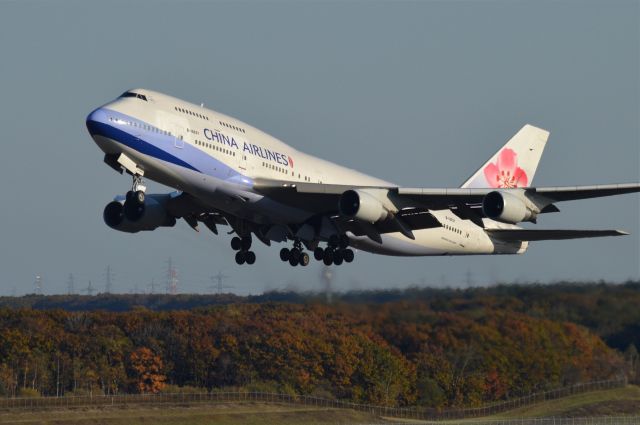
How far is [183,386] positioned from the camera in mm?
→ 83000

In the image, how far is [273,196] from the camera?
48438 mm

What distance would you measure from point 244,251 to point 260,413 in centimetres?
1938

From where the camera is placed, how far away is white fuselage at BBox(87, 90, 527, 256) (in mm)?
45219

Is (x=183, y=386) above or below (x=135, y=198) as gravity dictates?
below

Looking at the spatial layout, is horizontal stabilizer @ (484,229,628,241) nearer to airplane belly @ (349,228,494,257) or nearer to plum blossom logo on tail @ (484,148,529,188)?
airplane belly @ (349,228,494,257)

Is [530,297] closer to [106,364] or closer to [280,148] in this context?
[280,148]

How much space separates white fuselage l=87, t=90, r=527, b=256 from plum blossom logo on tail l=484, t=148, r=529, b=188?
12706 mm

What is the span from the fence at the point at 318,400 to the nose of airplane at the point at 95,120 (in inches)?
1113

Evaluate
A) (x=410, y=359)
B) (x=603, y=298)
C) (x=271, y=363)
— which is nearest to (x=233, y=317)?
(x=271, y=363)

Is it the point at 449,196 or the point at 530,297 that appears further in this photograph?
the point at 530,297

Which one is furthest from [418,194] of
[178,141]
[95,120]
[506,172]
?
[506,172]

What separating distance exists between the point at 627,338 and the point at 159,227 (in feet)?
90.7

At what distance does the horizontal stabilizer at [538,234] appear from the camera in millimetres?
54634

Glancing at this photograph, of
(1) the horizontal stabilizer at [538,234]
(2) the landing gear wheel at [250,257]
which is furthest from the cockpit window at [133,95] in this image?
(1) the horizontal stabilizer at [538,234]
